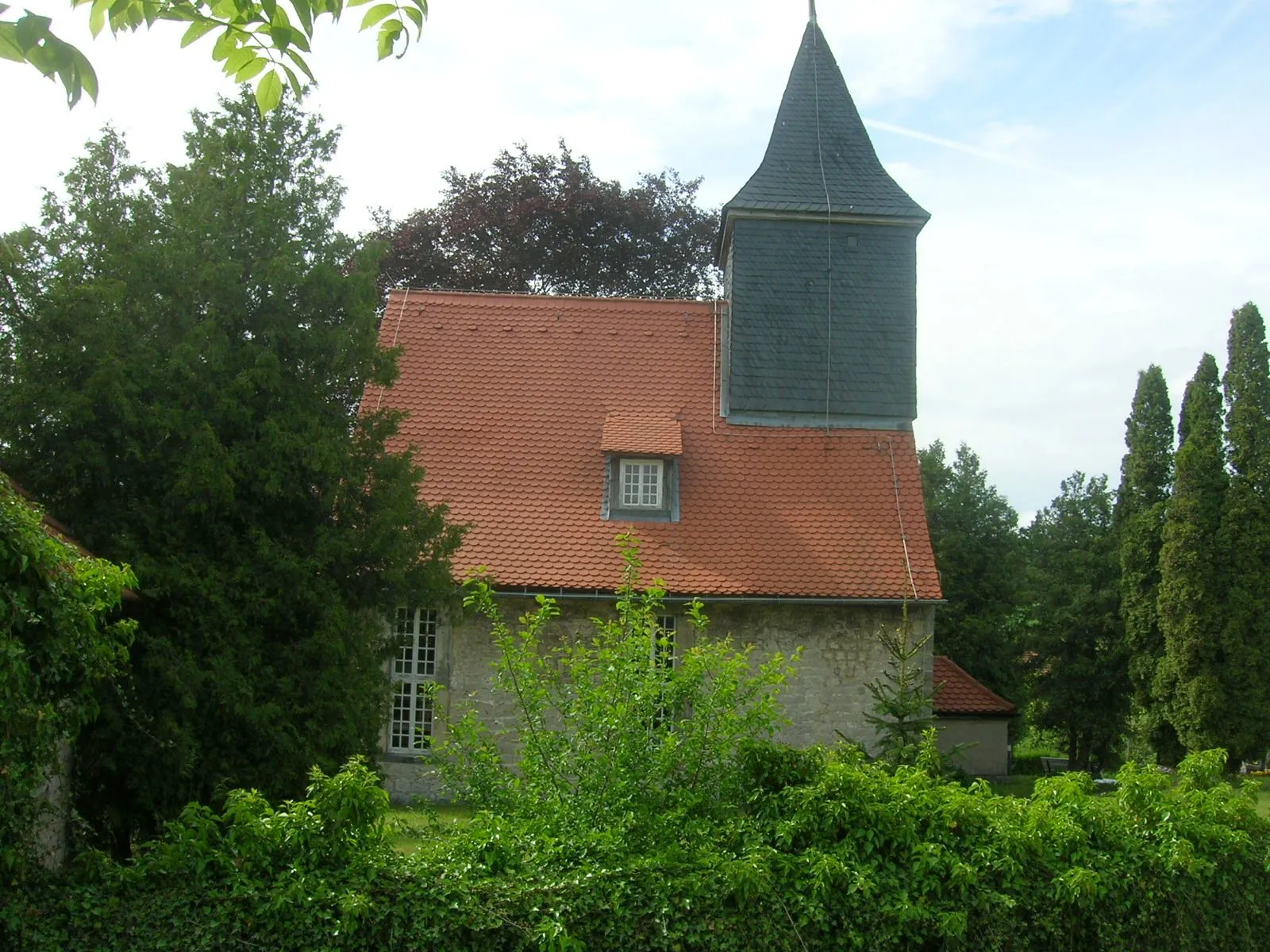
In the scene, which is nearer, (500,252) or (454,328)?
(454,328)

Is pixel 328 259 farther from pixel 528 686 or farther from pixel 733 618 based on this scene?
pixel 733 618

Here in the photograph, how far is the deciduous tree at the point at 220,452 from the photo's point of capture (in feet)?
31.6

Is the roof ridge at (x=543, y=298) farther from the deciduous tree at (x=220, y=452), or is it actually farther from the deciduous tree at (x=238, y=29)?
the deciduous tree at (x=238, y=29)

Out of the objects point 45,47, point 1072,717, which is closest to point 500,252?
point 1072,717

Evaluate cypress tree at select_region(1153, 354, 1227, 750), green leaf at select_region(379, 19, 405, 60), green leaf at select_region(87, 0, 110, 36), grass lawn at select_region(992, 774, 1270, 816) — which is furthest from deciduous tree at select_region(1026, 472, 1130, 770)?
green leaf at select_region(87, 0, 110, 36)

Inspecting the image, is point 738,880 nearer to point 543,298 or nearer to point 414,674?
point 414,674

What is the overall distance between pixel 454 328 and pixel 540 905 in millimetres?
13969

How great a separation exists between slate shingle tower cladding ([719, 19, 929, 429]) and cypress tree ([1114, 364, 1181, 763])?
27.8 ft

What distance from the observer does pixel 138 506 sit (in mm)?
9930

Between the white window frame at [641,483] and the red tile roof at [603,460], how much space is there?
30cm

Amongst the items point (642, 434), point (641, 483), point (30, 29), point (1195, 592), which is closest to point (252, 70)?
point (30, 29)

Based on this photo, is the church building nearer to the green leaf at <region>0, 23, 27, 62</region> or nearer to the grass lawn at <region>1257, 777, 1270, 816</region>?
the grass lawn at <region>1257, 777, 1270, 816</region>

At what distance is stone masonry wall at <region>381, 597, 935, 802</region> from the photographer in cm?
1667

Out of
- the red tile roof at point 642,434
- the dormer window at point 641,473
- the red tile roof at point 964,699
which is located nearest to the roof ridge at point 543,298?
the red tile roof at point 642,434
